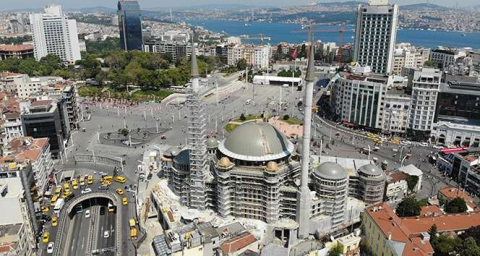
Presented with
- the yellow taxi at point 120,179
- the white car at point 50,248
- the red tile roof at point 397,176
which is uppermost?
the red tile roof at point 397,176

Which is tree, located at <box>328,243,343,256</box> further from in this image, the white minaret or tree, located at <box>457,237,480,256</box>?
tree, located at <box>457,237,480,256</box>

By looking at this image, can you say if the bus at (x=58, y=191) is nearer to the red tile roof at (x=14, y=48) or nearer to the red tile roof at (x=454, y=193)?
the red tile roof at (x=454, y=193)

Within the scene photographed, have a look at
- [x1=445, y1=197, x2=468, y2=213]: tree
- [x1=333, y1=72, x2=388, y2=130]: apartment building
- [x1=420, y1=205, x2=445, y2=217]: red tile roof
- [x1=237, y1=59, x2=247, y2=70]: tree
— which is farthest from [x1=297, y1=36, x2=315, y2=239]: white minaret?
[x1=237, y1=59, x2=247, y2=70]: tree

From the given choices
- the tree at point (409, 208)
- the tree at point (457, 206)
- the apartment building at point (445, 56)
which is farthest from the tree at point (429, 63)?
the tree at point (409, 208)

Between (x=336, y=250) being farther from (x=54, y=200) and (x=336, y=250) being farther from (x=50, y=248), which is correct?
(x=54, y=200)

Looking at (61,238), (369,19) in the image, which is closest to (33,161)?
(61,238)

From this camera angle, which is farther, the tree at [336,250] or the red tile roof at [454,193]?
the red tile roof at [454,193]
